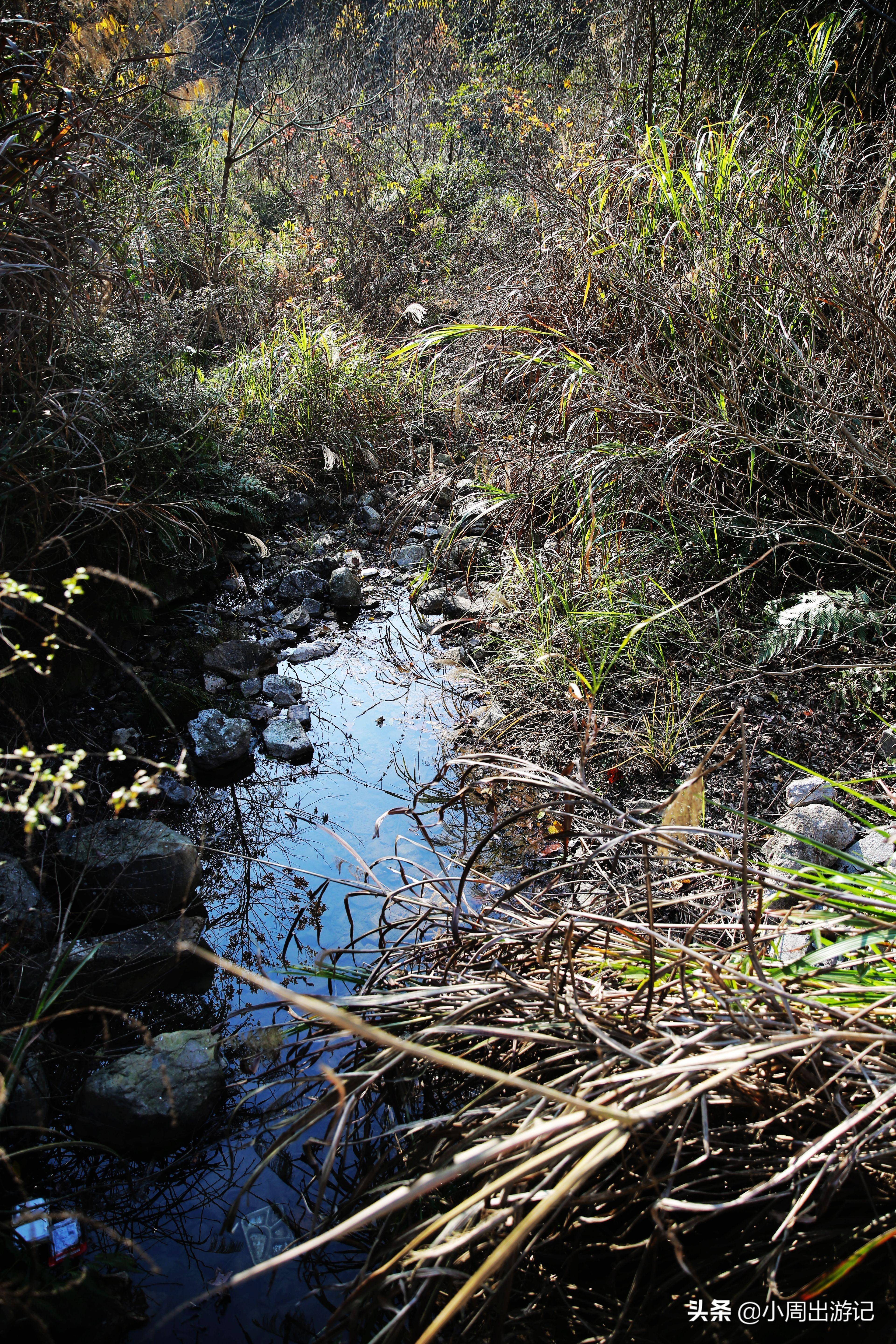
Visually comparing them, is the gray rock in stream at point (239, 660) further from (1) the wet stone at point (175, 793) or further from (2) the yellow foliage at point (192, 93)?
(2) the yellow foliage at point (192, 93)

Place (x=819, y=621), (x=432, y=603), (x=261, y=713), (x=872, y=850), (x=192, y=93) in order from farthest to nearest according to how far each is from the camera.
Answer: (x=192, y=93) → (x=432, y=603) → (x=261, y=713) → (x=819, y=621) → (x=872, y=850)

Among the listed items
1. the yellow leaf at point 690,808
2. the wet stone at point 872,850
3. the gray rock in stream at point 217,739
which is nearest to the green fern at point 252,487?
the gray rock in stream at point 217,739

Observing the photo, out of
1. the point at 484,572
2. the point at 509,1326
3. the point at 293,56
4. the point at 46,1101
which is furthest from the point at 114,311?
the point at 293,56

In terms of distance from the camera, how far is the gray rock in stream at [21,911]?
5.62ft

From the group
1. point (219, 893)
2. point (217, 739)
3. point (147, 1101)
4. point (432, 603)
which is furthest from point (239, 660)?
point (147, 1101)

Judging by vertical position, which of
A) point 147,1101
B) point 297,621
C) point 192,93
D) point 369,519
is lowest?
point 147,1101

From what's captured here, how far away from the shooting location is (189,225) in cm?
489

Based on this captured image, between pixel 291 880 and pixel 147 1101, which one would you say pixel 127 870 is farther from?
pixel 147 1101

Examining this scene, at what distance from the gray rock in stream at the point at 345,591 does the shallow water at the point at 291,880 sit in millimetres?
112

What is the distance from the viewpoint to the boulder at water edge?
1930 mm

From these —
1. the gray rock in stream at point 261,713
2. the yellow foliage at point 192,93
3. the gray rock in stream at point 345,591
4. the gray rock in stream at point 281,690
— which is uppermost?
the yellow foliage at point 192,93

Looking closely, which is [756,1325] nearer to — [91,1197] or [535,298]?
[91,1197]

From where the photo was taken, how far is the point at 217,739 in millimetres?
2621

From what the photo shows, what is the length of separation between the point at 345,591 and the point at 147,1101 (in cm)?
234
